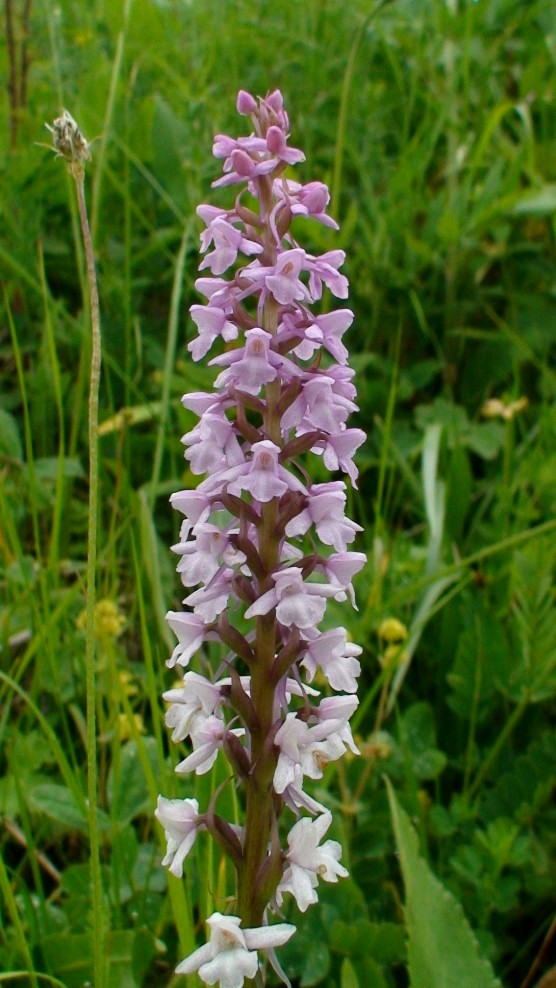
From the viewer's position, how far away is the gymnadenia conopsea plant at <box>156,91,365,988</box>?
1015 millimetres

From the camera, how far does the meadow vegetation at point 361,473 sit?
1.44 m

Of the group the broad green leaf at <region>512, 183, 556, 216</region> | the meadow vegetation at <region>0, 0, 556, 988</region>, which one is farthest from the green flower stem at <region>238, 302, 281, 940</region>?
the broad green leaf at <region>512, 183, 556, 216</region>

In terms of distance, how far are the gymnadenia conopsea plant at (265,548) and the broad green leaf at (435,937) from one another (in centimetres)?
20

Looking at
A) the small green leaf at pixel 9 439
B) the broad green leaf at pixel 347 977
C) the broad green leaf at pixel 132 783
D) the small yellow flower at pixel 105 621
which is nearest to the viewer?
the broad green leaf at pixel 347 977

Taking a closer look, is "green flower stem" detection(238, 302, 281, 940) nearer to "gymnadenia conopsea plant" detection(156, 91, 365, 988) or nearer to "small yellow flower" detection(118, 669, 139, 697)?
"gymnadenia conopsea plant" detection(156, 91, 365, 988)

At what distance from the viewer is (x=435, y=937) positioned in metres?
1.20

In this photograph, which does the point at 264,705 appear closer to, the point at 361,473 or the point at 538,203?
the point at 361,473

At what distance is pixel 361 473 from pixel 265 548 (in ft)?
5.09

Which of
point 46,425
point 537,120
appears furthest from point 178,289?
point 537,120

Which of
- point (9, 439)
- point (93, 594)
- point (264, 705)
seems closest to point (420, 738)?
point (264, 705)

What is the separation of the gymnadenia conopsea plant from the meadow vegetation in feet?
0.59

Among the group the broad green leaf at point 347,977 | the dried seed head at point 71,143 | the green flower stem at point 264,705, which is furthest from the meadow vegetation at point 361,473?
the dried seed head at point 71,143

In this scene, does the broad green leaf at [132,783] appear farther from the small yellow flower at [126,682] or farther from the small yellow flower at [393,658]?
the small yellow flower at [393,658]

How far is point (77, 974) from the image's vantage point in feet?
4.45
